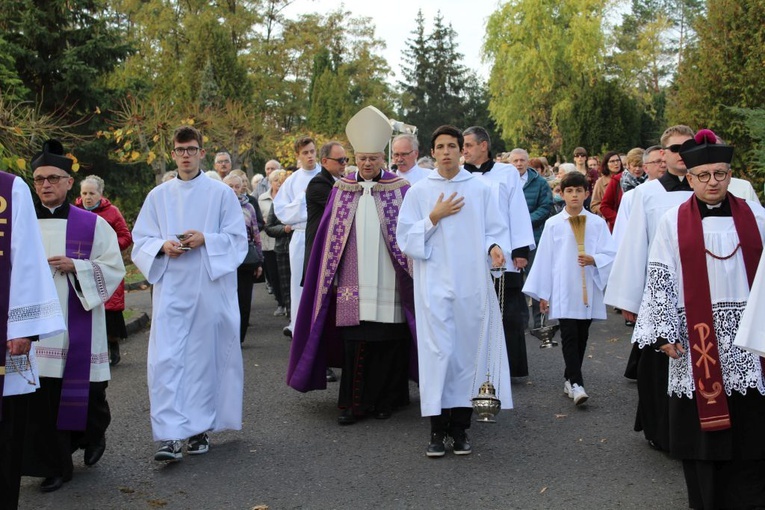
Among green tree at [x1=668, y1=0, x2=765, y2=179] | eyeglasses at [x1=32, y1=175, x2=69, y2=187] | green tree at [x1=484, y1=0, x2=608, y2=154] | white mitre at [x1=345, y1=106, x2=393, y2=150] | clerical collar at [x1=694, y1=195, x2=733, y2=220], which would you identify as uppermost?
green tree at [x1=484, y1=0, x2=608, y2=154]

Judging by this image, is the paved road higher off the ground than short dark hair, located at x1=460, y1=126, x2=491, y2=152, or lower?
lower

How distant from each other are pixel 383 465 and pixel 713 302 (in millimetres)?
2415

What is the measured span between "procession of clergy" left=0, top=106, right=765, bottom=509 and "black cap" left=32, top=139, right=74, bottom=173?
0.05ft

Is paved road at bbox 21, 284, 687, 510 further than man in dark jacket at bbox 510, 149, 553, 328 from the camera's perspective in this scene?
No

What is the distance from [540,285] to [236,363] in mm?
2934

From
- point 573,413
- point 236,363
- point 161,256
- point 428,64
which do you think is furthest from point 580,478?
point 428,64

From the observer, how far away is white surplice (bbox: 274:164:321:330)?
1088 centimetres

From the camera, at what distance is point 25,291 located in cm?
468

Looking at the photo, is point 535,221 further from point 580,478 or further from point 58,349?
point 58,349

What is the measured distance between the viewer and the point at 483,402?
19.8ft

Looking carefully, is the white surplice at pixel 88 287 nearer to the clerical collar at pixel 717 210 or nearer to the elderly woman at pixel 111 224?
the elderly woman at pixel 111 224

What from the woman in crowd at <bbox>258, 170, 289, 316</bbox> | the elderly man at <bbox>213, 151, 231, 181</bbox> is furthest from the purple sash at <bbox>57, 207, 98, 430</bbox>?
the woman in crowd at <bbox>258, 170, 289, 316</bbox>

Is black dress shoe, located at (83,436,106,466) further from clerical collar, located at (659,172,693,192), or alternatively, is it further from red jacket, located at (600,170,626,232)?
red jacket, located at (600,170,626,232)

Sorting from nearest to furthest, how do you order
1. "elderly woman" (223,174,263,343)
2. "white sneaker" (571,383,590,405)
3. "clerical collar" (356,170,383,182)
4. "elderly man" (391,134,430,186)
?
"white sneaker" (571,383,590,405) < "clerical collar" (356,170,383,182) < "elderly man" (391,134,430,186) < "elderly woman" (223,174,263,343)
